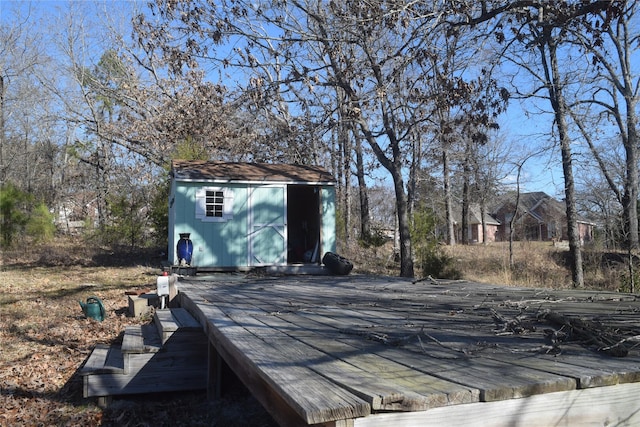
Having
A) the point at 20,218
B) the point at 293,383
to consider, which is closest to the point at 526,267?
the point at 20,218

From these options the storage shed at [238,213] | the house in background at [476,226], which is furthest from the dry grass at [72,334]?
the house in background at [476,226]

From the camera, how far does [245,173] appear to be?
1345 cm

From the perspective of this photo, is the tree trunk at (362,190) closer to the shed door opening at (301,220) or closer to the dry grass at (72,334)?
the dry grass at (72,334)

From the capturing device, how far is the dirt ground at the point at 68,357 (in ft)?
16.1

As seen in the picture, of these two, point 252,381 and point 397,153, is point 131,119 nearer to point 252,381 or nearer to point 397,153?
point 397,153

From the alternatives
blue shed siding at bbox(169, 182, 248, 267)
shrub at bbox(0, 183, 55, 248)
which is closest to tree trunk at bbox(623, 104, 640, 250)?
blue shed siding at bbox(169, 182, 248, 267)

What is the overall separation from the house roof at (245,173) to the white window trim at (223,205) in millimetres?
281

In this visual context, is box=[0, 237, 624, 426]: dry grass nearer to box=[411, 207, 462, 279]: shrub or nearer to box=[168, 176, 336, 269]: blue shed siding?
box=[411, 207, 462, 279]: shrub

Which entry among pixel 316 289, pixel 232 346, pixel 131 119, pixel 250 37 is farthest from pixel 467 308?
pixel 131 119

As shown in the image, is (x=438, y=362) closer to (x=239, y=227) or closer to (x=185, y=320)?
(x=185, y=320)

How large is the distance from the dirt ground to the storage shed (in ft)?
5.56

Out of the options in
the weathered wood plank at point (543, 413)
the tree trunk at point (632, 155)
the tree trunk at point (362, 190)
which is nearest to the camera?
the weathered wood plank at point (543, 413)

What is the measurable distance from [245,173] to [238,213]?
1.02 m

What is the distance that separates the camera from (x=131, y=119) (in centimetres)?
2427
